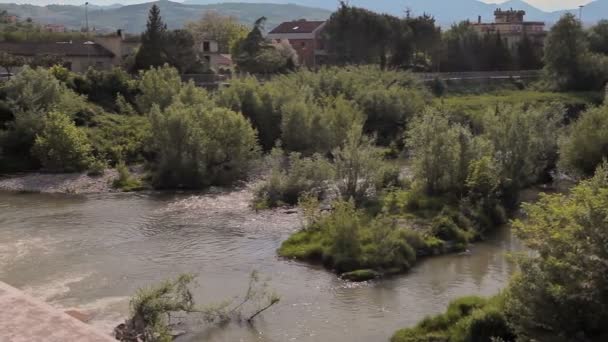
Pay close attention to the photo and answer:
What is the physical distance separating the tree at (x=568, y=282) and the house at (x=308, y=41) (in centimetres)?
7423

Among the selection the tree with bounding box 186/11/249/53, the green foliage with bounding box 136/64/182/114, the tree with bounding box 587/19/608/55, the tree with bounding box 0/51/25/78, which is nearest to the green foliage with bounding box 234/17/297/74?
the tree with bounding box 0/51/25/78

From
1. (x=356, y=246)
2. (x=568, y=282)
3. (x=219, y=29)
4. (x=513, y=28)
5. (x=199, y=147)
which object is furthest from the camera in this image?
(x=219, y=29)

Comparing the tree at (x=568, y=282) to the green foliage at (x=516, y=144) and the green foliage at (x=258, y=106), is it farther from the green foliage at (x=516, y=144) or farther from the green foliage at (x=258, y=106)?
the green foliage at (x=258, y=106)

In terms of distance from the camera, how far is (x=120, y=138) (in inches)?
1986

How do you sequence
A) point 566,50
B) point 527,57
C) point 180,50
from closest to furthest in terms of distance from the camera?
point 180,50 → point 566,50 → point 527,57

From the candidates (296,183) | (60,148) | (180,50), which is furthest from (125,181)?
(180,50)

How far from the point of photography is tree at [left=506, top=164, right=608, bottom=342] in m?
16.7

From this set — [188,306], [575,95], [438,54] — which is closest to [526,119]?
[188,306]

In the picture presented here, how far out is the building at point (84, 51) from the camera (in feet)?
232

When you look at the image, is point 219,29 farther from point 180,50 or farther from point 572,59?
point 572,59

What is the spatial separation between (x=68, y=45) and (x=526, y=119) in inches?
1979

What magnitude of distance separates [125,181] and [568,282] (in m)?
31.1

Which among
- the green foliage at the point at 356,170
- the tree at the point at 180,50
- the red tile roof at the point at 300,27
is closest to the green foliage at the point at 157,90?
the tree at the point at 180,50

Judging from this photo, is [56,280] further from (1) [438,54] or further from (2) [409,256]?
(1) [438,54]
